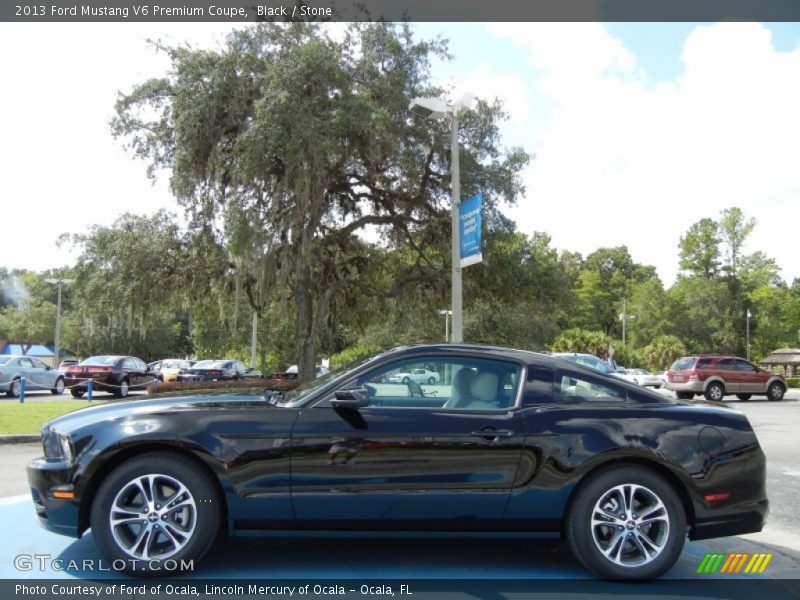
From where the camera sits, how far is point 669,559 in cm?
420

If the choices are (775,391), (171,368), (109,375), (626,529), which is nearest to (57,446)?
(626,529)

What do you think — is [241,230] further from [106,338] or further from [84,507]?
[106,338]

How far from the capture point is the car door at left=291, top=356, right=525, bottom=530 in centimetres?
409

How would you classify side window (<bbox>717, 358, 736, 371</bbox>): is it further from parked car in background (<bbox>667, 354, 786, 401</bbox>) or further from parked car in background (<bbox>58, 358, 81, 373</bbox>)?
parked car in background (<bbox>58, 358, 81, 373</bbox>)

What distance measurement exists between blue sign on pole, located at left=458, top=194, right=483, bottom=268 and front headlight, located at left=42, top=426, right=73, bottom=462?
24.4 ft

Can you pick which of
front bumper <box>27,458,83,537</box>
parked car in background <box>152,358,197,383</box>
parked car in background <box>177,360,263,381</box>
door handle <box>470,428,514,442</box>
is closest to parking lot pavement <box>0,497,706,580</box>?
front bumper <box>27,458,83,537</box>

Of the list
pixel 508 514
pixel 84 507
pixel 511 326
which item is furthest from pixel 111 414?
pixel 511 326

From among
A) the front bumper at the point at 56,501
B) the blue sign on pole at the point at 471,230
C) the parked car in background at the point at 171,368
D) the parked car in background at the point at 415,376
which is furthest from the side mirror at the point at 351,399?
the parked car in background at the point at 171,368

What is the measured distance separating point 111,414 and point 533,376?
9.10 feet

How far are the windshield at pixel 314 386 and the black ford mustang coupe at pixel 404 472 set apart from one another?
4 centimetres

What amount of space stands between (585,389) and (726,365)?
23.5 meters

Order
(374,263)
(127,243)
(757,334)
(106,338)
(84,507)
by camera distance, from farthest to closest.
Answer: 1. (757,334)
2. (106,338)
3. (374,263)
4. (127,243)
5. (84,507)

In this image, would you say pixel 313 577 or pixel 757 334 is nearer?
pixel 313 577

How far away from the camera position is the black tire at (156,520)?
158 inches
